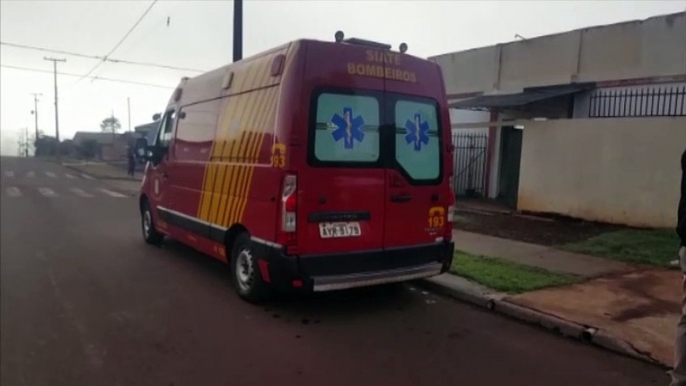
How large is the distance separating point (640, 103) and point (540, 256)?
18.0 ft

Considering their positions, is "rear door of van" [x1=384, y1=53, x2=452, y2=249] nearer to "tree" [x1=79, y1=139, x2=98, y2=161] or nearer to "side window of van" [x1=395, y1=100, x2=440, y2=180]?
"side window of van" [x1=395, y1=100, x2=440, y2=180]

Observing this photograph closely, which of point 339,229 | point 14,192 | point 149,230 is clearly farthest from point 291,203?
point 14,192

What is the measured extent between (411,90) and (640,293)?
3.45 metres

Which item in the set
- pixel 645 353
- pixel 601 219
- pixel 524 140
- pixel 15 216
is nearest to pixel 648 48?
pixel 524 140

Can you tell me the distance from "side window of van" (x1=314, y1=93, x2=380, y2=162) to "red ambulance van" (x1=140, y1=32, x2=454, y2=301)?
0.03 feet

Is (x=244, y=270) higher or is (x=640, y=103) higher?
(x=640, y=103)

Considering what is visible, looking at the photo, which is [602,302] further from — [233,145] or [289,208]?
[233,145]

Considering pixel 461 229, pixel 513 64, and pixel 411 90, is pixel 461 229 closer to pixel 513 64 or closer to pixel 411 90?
pixel 411 90

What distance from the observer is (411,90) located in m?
5.40

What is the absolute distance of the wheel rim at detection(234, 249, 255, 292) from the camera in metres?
5.37

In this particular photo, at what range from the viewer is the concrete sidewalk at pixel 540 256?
6859mm

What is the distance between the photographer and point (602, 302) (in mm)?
5371

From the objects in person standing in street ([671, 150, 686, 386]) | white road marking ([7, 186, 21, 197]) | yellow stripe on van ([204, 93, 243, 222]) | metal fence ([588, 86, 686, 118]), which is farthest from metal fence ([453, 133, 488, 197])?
white road marking ([7, 186, 21, 197])

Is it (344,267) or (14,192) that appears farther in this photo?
(14,192)
